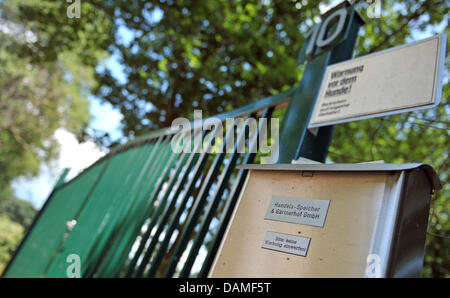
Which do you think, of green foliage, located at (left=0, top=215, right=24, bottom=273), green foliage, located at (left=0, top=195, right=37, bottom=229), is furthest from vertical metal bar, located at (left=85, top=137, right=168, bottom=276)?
green foliage, located at (left=0, top=195, right=37, bottom=229)

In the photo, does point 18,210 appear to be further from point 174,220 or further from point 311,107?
point 311,107

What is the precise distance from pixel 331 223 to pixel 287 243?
12cm

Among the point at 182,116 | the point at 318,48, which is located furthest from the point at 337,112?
the point at 182,116

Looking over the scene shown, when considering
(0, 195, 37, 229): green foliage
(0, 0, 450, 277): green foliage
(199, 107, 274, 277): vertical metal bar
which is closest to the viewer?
(199, 107, 274, 277): vertical metal bar

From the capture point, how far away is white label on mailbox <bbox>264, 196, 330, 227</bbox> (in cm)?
84

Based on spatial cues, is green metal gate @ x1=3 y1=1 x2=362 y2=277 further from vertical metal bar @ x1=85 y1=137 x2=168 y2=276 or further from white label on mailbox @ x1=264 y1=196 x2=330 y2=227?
white label on mailbox @ x1=264 y1=196 x2=330 y2=227

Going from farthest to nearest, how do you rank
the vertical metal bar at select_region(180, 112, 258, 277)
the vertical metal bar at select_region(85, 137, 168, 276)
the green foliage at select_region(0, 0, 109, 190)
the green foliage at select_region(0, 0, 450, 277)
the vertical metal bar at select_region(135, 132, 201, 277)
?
the green foliage at select_region(0, 0, 109, 190)
the green foliage at select_region(0, 0, 450, 277)
the vertical metal bar at select_region(85, 137, 168, 276)
the vertical metal bar at select_region(135, 132, 201, 277)
the vertical metal bar at select_region(180, 112, 258, 277)

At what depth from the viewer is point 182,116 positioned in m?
6.38

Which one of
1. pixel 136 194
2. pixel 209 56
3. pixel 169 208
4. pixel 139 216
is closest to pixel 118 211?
pixel 136 194

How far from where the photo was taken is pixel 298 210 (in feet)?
2.93

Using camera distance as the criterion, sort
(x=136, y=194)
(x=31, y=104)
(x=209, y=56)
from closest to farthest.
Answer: (x=136, y=194)
(x=209, y=56)
(x=31, y=104)

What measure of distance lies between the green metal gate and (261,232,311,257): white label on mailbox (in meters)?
0.51

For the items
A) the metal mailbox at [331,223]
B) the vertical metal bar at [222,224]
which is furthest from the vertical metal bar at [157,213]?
the metal mailbox at [331,223]
